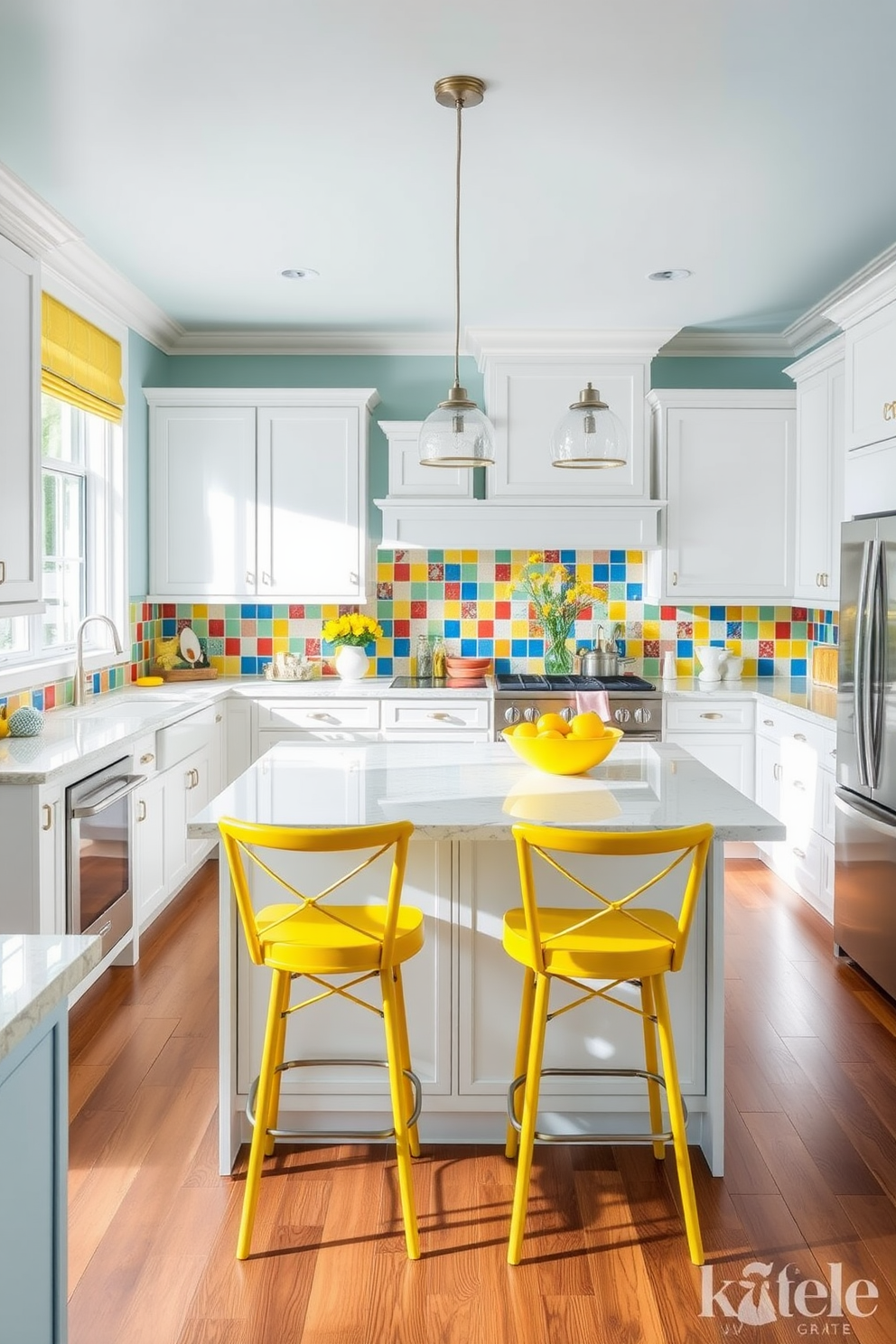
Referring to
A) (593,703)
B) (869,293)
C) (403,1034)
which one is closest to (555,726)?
(593,703)

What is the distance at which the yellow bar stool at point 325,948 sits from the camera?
2.01m

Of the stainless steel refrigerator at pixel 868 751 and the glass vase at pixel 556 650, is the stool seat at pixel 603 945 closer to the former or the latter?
the stainless steel refrigerator at pixel 868 751

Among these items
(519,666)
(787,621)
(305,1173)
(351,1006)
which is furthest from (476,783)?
(787,621)

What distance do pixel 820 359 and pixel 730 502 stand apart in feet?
2.62

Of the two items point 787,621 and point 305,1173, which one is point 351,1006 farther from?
point 787,621

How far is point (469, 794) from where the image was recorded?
8.26ft

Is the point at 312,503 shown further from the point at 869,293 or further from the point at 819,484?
the point at 869,293

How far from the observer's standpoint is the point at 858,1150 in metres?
2.56

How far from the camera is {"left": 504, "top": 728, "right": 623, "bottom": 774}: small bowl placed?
2705mm

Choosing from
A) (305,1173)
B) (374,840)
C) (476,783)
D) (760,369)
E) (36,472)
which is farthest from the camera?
(760,369)

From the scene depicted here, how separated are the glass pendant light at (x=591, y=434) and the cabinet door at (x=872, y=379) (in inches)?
50.7

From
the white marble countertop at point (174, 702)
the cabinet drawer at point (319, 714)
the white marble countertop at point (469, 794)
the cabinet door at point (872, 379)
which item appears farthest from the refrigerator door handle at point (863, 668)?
the cabinet drawer at point (319, 714)

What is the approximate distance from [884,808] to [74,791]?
8.50 feet

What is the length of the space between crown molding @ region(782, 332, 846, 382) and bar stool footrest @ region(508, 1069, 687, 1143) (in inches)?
120
